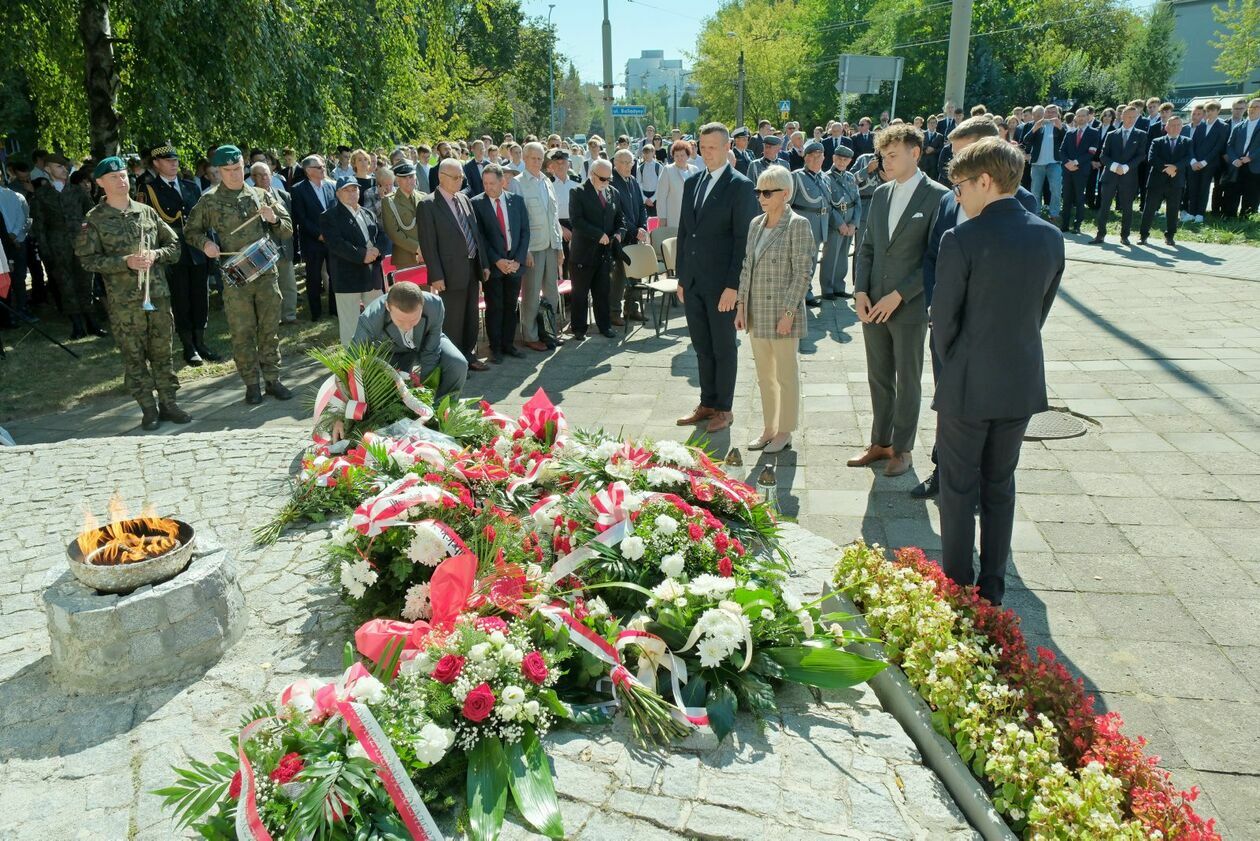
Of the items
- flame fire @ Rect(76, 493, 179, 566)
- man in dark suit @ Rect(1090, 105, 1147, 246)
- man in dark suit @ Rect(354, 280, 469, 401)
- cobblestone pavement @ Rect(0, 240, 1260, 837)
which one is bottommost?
cobblestone pavement @ Rect(0, 240, 1260, 837)

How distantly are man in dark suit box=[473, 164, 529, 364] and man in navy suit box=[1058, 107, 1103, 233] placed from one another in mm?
11194

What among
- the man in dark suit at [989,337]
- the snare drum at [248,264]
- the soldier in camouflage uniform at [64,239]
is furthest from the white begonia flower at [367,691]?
the soldier in camouflage uniform at [64,239]

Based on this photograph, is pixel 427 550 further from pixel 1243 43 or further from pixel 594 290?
pixel 1243 43

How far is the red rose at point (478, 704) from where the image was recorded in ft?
10.2

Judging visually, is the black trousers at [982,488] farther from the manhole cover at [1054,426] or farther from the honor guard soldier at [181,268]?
the honor guard soldier at [181,268]

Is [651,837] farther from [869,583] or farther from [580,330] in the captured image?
[580,330]

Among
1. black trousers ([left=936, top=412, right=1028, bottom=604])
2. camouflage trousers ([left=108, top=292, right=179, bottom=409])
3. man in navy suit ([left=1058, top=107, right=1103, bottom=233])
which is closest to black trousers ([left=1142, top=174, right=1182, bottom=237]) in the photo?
man in navy suit ([left=1058, top=107, right=1103, bottom=233])

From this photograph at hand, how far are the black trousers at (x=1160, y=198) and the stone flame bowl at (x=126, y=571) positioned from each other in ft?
49.9

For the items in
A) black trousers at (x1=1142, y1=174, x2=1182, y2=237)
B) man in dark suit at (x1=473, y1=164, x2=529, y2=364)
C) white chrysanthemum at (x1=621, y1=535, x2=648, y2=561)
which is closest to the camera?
white chrysanthemum at (x1=621, y1=535, x2=648, y2=561)

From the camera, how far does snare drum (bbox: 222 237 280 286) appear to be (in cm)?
790

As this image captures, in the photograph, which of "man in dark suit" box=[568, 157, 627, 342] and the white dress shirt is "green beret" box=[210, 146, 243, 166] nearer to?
"man in dark suit" box=[568, 157, 627, 342]

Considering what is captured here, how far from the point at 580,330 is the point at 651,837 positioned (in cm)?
844

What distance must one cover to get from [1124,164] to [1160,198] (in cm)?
98

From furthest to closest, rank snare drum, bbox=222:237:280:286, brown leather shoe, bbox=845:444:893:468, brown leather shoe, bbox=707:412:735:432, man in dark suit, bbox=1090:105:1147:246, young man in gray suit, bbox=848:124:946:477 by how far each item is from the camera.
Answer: man in dark suit, bbox=1090:105:1147:246 < snare drum, bbox=222:237:280:286 < brown leather shoe, bbox=707:412:735:432 < brown leather shoe, bbox=845:444:893:468 < young man in gray suit, bbox=848:124:946:477
